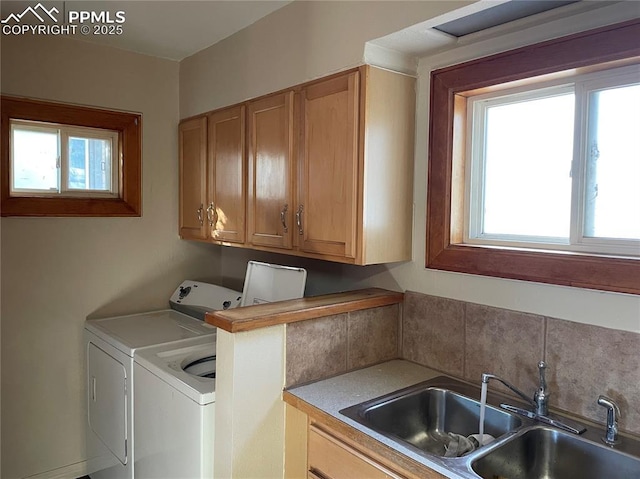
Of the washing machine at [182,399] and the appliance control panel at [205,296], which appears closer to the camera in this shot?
the washing machine at [182,399]

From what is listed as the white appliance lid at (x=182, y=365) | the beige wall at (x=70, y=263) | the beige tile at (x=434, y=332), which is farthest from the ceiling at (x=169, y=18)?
the white appliance lid at (x=182, y=365)

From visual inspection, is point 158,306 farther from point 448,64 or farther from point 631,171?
point 631,171

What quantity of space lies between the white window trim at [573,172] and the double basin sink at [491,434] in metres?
0.56

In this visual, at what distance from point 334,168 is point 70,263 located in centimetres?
169

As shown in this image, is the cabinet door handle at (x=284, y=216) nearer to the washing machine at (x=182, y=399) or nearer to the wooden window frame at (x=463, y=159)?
the washing machine at (x=182, y=399)

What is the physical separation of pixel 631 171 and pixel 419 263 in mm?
808

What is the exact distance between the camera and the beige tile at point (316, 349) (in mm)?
1743

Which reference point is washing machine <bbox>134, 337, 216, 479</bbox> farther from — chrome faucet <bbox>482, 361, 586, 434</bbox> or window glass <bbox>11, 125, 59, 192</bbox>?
window glass <bbox>11, 125, 59, 192</bbox>

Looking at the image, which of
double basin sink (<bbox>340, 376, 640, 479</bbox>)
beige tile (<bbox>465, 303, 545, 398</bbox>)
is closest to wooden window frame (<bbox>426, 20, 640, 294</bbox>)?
beige tile (<bbox>465, 303, 545, 398</bbox>)

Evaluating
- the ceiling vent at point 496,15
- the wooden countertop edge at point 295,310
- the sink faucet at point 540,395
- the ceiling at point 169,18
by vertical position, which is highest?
the ceiling at point 169,18

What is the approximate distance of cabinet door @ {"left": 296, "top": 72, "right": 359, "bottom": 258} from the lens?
71.8 inches

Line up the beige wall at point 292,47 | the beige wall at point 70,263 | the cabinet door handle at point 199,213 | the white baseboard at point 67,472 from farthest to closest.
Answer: the cabinet door handle at point 199,213
the white baseboard at point 67,472
the beige wall at point 70,263
the beige wall at point 292,47

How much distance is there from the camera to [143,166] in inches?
113

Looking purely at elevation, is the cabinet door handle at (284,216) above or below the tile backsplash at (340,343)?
above
